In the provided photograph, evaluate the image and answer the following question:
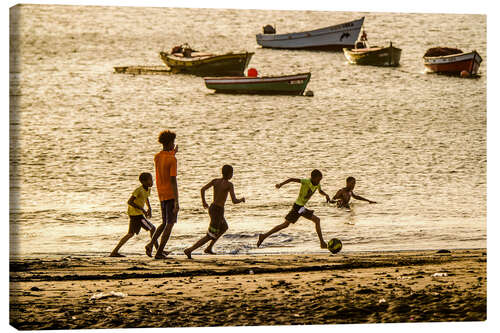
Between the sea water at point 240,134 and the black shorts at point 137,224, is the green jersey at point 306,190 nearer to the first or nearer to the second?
the sea water at point 240,134

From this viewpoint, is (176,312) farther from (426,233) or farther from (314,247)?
(426,233)

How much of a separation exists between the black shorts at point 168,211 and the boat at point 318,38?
2.67 m

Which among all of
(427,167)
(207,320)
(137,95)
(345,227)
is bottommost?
(207,320)

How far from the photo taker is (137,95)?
12688 mm

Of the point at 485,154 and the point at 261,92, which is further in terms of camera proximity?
the point at 261,92

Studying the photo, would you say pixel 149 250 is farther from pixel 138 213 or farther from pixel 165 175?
pixel 165 175

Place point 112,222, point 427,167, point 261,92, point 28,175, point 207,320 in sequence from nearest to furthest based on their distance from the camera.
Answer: point 207,320 < point 28,175 < point 112,222 < point 427,167 < point 261,92

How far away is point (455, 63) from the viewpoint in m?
11.3

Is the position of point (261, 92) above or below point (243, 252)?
above

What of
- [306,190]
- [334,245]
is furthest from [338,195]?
[334,245]

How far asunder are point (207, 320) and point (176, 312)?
1.00ft

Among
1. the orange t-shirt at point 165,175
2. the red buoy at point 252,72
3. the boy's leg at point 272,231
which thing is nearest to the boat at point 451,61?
the red buoy at point 252,72

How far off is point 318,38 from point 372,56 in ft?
4.53

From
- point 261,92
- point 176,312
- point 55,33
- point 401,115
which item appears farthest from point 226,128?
point 176,312
